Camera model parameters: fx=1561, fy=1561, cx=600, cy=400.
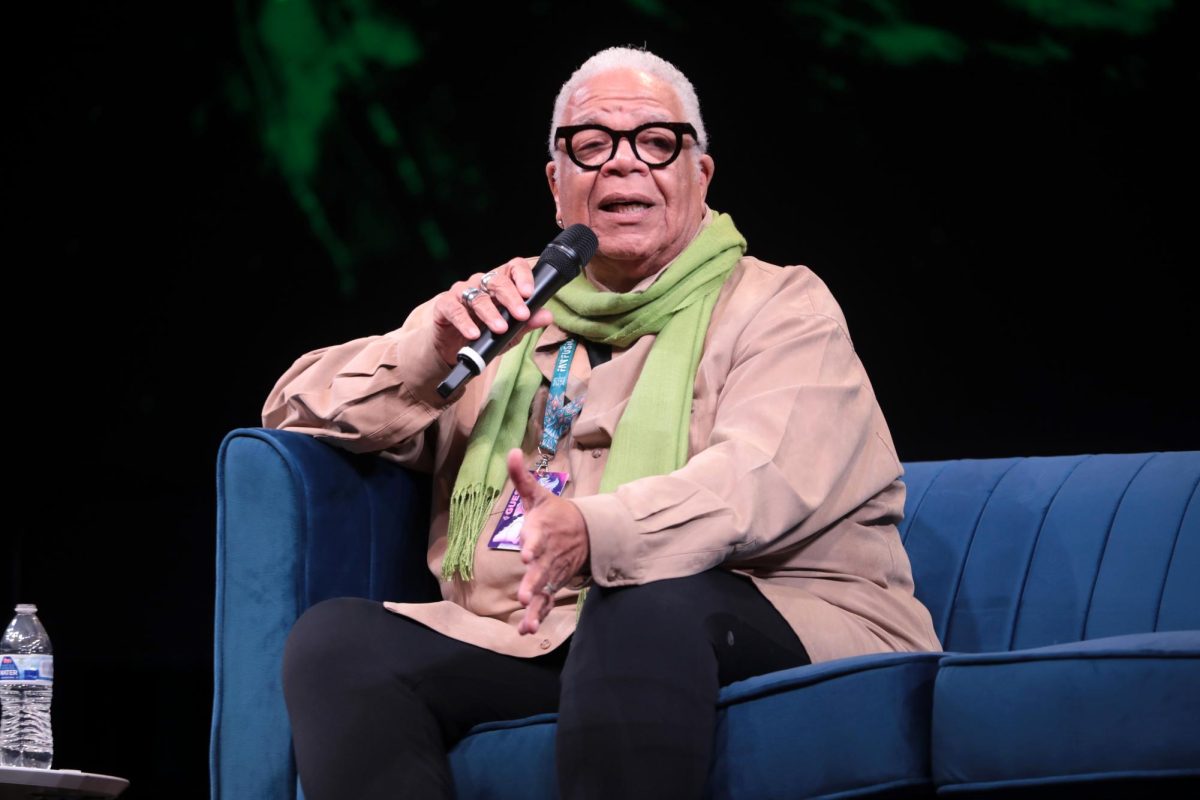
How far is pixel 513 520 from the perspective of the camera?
173cm

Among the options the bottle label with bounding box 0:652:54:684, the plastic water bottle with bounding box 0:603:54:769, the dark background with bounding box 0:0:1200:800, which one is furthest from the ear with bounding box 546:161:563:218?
the plastic water bottle with bounding box 0:603:54:769

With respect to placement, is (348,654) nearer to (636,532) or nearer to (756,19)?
(636,532)

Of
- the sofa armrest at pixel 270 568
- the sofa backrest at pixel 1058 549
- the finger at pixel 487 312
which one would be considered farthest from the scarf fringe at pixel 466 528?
the sofa backrest at pixel 1058 549

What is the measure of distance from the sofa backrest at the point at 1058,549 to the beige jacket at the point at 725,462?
198 mm

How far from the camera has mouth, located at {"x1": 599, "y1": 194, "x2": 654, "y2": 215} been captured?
6.07 ft

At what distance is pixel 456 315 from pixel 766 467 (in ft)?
1.30

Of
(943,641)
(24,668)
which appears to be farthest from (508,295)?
(24,668)

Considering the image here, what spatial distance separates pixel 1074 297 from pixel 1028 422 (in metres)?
0.21

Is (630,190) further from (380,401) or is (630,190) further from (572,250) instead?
(380,401)

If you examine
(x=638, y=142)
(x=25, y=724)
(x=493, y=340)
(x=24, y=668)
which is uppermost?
(x=638, y=142)

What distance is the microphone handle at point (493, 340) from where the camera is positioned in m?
1.55

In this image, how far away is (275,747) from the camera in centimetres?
165

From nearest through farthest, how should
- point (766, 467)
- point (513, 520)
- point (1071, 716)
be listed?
point (1071, 716) < point (766, 467) < point (513, 520)

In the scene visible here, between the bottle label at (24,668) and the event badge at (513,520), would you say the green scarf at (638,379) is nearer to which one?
the event badge at (513,520)
